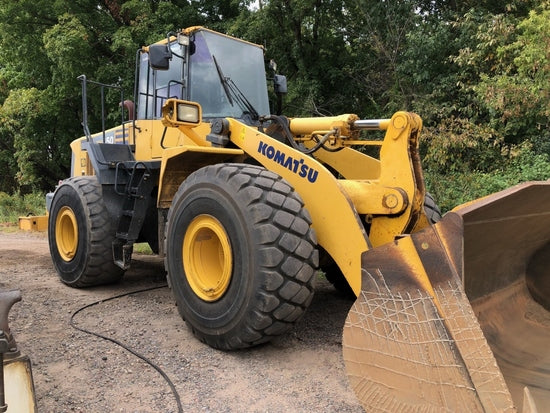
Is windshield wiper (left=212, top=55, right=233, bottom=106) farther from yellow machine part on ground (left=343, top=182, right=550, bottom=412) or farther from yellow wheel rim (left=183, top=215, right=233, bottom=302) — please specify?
yellow machine part on ground (left=343, top=182, right=550, bottom=412)

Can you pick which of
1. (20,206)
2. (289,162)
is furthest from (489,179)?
(20,206)

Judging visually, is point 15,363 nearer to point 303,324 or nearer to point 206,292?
point 206,292

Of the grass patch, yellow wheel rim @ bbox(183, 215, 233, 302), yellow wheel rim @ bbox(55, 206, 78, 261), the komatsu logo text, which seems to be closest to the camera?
the komatsu logo text

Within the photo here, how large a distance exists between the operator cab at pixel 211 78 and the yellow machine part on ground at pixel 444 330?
2886 millimetres

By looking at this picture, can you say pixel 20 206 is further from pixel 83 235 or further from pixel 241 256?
pixel 241 256

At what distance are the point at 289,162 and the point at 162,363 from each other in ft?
5.57

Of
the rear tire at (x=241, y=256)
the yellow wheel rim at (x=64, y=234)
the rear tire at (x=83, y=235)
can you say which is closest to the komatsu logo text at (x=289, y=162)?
the rear tire at (x=241, y=256)

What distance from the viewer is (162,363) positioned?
3379 millimetres

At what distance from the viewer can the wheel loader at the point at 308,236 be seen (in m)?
2.19

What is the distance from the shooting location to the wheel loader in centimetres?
219

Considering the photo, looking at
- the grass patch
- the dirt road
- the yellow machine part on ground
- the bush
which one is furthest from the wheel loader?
the grass patch

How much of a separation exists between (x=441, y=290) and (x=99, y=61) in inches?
562

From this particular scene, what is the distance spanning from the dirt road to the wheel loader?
0.85 feet

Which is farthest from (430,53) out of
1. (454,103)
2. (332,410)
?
(332,410)
